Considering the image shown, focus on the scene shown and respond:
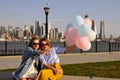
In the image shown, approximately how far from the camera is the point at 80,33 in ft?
21.7

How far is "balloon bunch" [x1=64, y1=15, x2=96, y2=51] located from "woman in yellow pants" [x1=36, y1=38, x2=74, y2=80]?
0.46 meters

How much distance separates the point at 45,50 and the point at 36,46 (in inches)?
8.8

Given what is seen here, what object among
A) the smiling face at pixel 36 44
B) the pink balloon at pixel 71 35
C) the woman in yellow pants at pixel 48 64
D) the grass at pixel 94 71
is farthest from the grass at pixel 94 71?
the smiling face at pixel 36 44

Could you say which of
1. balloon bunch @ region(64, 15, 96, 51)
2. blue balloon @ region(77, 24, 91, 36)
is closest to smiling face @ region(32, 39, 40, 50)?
balloon bunch @ region(64, 15, 96, 51)

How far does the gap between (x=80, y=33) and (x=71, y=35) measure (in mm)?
318

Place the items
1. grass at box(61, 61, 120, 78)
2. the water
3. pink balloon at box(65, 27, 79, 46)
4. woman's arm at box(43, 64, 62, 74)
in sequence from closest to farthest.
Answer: woman's arm at box(43, 64, 62, 74)
pink balloon at box(65, 27, 79, 46)
grass at box(61, 61, 120, 78)
the water

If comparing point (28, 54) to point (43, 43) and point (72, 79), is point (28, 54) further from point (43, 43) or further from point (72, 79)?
point (72, 79)

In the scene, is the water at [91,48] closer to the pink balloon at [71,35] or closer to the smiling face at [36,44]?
the pink balloon at [71,35]

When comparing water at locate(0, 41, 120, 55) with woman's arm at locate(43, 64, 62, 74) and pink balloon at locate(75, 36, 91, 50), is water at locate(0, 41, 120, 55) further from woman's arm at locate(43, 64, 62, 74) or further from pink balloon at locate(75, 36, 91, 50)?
woman's arm at locate(43, 64, 62, 74)

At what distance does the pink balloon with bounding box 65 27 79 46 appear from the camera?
22.3 ft

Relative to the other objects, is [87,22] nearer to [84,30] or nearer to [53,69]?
[84,30]

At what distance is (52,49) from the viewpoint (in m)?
6.88

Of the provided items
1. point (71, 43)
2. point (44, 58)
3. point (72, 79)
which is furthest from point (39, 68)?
point (72, 79)

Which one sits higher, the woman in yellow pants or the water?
the woman in yellow pants
